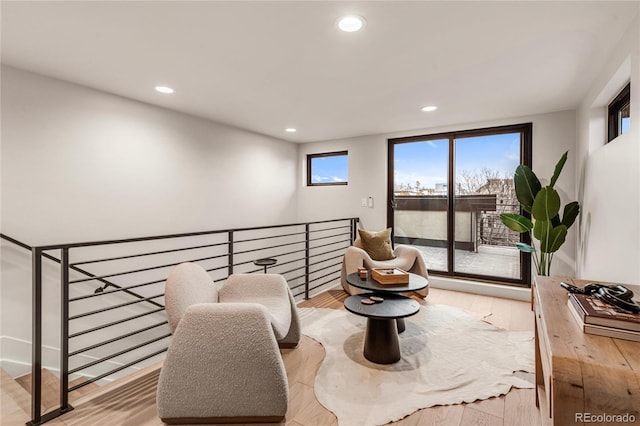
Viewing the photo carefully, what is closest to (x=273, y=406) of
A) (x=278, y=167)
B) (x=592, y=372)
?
(x=592, y=372)

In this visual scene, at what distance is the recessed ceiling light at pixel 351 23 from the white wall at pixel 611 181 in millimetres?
1627

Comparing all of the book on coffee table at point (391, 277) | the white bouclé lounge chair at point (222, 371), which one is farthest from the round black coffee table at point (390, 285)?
the white bouclé lounge chair at point (222, 371)

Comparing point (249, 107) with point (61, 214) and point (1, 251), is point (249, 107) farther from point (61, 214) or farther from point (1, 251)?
point (1, 251)

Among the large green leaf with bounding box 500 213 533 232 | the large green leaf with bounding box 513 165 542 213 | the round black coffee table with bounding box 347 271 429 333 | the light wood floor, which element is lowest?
the light wood floor

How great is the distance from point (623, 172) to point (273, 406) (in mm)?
2632

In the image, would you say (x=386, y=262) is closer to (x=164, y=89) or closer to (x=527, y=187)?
(x=527, y=187)

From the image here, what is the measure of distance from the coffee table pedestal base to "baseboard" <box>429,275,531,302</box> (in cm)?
225

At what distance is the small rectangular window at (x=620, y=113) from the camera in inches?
92.9

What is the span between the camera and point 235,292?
2.42 m

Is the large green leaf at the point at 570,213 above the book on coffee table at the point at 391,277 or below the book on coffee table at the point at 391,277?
above

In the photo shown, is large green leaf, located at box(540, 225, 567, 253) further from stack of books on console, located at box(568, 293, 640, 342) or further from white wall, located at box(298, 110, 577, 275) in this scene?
stack of books on console, located at box(568, 293, 640, 342)

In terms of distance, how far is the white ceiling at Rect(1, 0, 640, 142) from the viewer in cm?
173

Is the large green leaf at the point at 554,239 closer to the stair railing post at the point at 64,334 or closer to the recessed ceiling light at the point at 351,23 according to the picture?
the recessed ceiling light at the point at 351,23

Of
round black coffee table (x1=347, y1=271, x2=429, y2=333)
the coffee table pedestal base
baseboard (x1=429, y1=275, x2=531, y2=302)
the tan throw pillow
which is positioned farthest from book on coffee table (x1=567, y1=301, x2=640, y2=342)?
baseboard (x1=429, y1=275, x2=531, y2=302)
